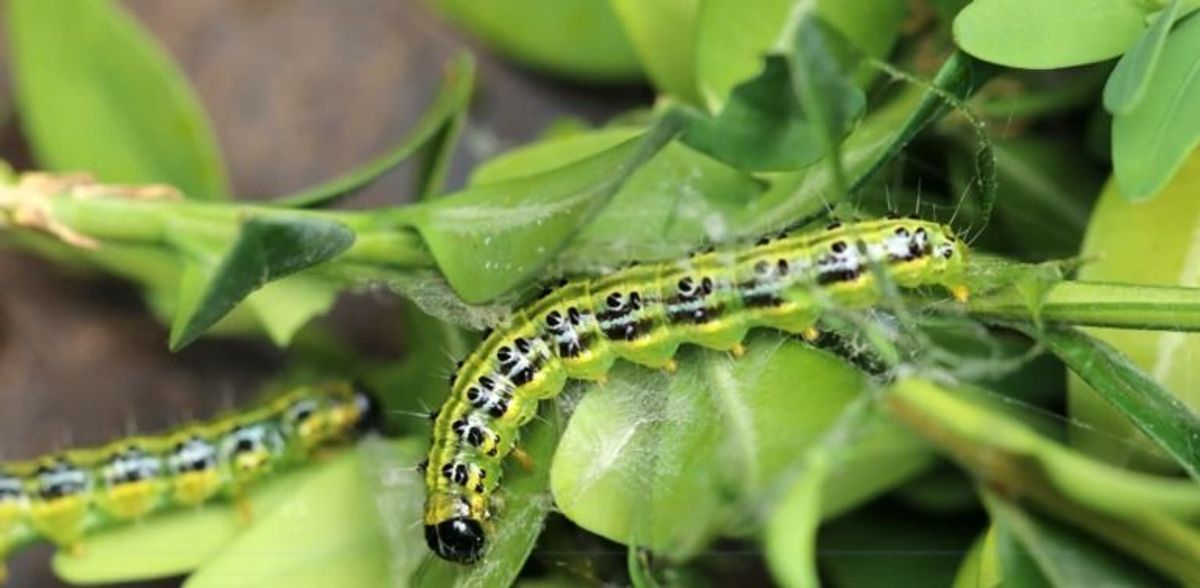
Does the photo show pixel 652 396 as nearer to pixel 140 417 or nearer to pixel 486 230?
pixel 486 230

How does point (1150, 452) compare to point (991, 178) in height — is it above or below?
below

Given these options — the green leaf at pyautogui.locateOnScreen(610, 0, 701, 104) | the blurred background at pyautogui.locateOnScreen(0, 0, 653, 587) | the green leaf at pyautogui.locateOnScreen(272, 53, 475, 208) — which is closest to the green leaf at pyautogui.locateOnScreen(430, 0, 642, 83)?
the blurred background at pyautogui.locateOnScreen(0, 0, 653, 587)

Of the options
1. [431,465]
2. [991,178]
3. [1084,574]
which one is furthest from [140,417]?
[1084,574]

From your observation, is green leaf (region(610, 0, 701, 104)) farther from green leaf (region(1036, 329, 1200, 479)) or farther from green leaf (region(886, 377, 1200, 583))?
green leaf (region(886, 377, 1200, 583))

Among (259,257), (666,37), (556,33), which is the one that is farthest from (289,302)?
(556,33)

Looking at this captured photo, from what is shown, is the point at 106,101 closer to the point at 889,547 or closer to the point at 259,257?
the point at 259,257

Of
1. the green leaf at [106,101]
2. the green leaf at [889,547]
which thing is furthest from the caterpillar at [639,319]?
the green leaf at [106,101]

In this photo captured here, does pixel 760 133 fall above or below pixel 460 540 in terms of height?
above
